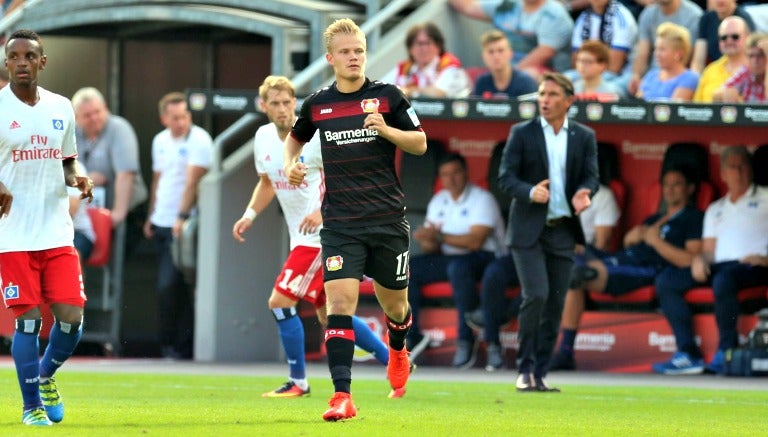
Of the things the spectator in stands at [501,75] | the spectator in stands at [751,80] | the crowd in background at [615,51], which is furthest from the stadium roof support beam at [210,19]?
the spectator in stands at [751,80]

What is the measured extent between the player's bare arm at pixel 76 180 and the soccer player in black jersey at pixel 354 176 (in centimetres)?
109

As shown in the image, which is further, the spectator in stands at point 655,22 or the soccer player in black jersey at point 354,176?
the spectator in stands at point 655,22

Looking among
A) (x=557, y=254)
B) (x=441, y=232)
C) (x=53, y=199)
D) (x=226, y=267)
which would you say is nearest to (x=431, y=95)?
(x=441, y=232)

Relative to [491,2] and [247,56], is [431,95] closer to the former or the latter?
[491,2]

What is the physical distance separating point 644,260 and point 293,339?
519 centimetres

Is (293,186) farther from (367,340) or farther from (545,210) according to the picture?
(545,210)

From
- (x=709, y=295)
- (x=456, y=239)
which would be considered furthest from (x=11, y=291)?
(x=709, y=295)

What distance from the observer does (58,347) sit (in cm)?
914

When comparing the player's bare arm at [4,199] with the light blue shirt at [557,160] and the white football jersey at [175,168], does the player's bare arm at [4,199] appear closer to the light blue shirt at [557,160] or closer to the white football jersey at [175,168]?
the light blue shirt at [557,160]

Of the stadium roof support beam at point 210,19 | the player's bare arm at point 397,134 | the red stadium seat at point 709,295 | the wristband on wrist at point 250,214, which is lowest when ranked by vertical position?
the red stadium seat at point 709,295

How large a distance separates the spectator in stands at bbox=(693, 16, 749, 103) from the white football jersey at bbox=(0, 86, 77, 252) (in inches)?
316

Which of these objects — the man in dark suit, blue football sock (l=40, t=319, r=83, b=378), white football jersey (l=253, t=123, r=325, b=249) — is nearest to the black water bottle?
the man in dark suit

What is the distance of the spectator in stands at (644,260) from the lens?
1557 cm

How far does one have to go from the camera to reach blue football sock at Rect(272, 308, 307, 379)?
38.1 feet
